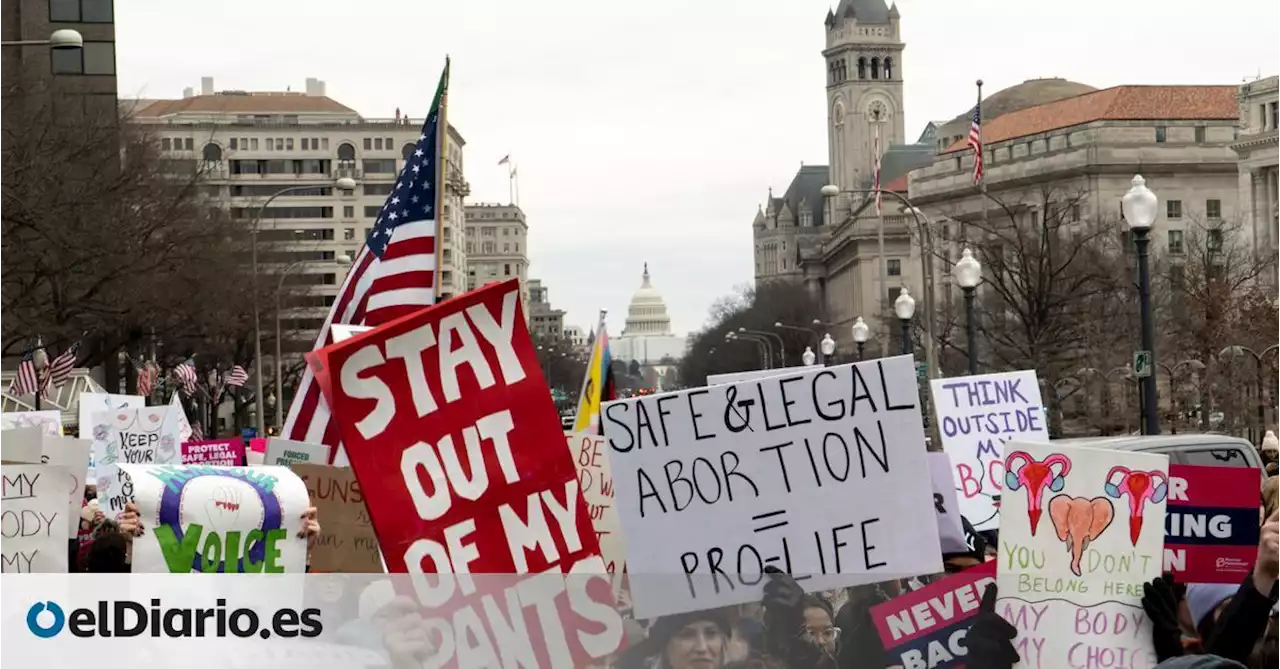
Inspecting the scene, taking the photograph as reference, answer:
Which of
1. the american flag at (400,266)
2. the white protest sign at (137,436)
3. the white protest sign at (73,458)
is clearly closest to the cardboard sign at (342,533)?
the white protest sign at (73,458)

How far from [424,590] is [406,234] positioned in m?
7.53

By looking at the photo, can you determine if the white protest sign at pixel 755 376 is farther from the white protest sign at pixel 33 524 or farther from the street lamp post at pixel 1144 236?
the street lamp post at pixel 1144 236

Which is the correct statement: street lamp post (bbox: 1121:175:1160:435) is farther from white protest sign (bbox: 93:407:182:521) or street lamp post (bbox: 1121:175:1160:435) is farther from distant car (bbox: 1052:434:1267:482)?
white protest sign (bbox: 93:407:182:521)

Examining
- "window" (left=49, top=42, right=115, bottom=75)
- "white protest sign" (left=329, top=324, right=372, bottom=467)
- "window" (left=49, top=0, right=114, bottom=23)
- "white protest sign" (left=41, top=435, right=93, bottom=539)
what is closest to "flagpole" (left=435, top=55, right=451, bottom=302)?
"white protest sign" (left=329, top=324, right=372, bottom=467)

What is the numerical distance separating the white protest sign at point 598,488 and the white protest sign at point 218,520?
2302mm

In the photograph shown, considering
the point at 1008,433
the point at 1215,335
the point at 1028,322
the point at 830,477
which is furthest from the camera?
the point at 1215,335

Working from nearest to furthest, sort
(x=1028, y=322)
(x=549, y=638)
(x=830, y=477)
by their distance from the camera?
1. (x=549, y=638)
2. (x=830, y=477)
3. (x=1028, y=322)

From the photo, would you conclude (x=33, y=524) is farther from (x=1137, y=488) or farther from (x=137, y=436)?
(x=137, y=436)

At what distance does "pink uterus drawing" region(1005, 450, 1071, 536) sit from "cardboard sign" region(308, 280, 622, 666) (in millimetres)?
1361

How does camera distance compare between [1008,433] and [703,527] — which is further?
[1008,433]

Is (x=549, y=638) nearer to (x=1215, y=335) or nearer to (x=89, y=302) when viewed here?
(x=89, y=302)

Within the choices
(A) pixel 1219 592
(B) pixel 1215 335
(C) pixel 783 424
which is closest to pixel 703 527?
(C) pixel 783 424

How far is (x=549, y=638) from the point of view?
21.2 ft

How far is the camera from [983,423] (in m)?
16.8
